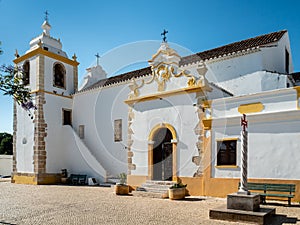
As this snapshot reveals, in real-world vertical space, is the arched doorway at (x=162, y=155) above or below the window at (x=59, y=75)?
below

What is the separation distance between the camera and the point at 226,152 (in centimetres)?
1081

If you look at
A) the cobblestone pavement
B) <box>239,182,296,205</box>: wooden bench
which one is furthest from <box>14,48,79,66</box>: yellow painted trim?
<box>239,182,296,205</box>: wooden bench

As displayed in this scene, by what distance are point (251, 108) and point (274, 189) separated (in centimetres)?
282

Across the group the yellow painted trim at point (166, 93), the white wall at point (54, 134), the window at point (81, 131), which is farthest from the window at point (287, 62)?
the white wall at point (54, 134)

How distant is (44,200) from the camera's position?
1092 centimetres

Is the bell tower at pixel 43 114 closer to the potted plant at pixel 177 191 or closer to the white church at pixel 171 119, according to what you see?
the white church at pixel 171 119

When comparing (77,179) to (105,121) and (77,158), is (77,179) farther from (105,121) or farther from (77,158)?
(105,121)

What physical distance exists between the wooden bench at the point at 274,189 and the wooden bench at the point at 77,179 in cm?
1043

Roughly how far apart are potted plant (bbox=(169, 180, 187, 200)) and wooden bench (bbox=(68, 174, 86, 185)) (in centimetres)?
789

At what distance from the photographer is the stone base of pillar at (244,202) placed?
290 inches

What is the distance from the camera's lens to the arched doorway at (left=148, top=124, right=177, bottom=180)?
41.7 ft

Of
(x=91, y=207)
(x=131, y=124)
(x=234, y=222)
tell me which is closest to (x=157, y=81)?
(x=131, y=124)

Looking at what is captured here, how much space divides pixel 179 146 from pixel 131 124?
291 centimetres

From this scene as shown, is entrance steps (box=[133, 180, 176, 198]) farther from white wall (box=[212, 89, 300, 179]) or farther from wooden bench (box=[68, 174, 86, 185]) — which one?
wooden bench (box=[68, 174, 86, 185])
